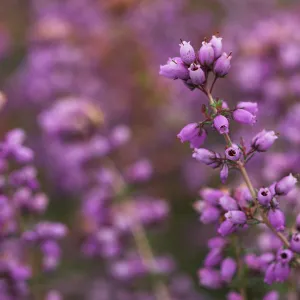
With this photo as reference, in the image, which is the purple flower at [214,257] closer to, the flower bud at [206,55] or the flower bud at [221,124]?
the flower bud at [221,124]

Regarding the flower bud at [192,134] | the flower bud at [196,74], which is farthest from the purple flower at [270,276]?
the flower bud at [196,74]

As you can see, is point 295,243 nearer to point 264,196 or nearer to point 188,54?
point 264,196

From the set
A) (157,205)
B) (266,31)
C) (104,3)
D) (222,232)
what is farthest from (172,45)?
(222,232)

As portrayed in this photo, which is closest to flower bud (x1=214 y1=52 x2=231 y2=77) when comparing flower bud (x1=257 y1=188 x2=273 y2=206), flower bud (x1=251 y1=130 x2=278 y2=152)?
flower bud (x1=251 y1=130 x2=278 y2=152)

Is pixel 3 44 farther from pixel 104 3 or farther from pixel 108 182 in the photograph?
pixel 108 182

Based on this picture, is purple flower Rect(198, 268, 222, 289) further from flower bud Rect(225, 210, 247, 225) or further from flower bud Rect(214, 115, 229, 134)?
flower bud Rect(214, 115, 229, 134)
